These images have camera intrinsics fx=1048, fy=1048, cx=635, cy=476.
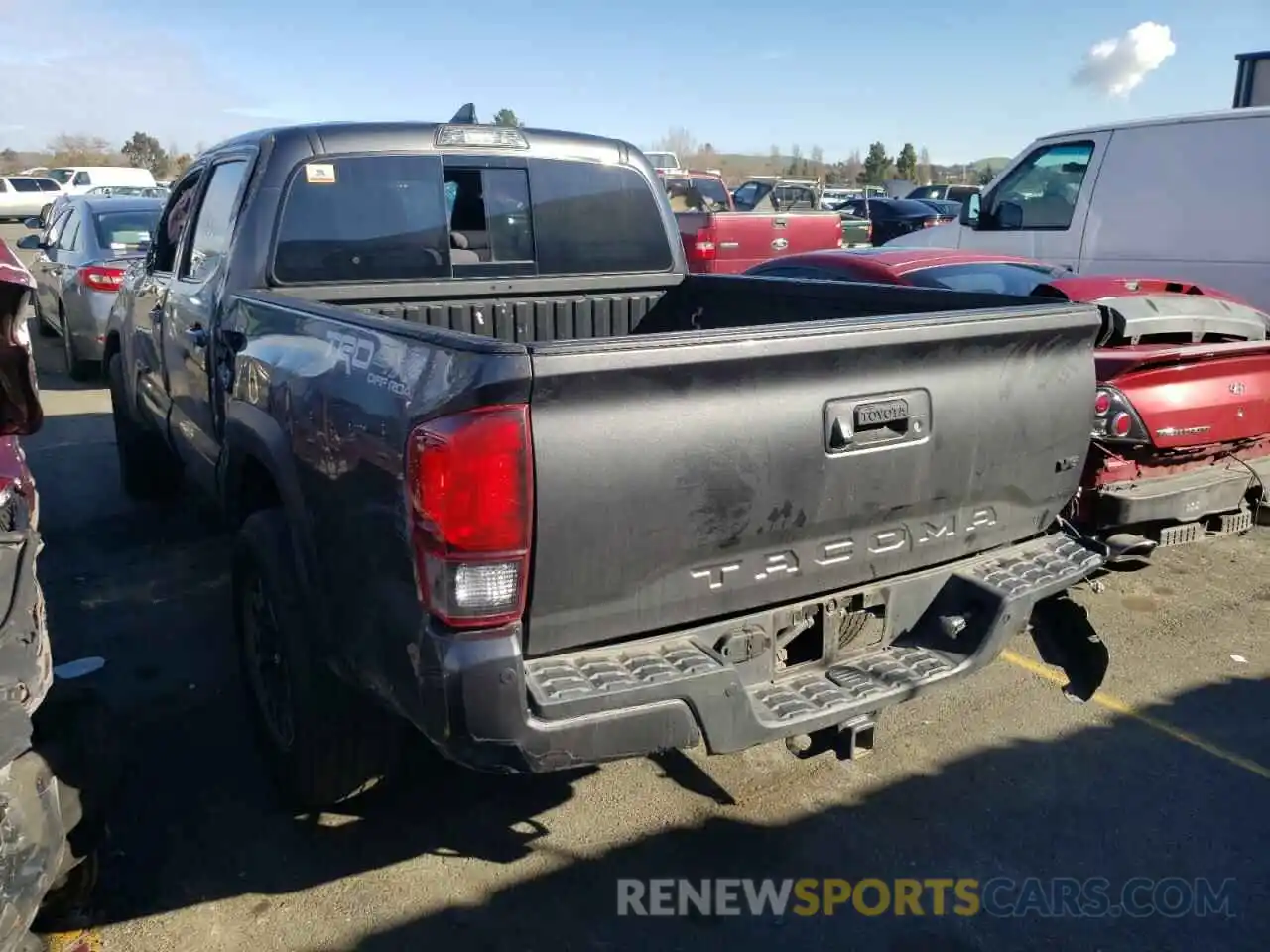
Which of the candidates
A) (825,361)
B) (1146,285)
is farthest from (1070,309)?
(1146,285)

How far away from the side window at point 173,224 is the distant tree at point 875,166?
194ft

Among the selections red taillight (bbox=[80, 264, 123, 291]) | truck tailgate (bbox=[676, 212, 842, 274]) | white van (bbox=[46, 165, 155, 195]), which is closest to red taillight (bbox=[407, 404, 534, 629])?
red taillight (bbox=[80, 264, 123, 291])

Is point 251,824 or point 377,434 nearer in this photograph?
point 377,434

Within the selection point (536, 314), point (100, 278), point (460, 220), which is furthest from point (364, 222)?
point (100, 278)

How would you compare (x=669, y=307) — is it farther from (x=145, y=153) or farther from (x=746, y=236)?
(x=145, y=153)

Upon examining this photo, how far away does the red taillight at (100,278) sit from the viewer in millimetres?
9414

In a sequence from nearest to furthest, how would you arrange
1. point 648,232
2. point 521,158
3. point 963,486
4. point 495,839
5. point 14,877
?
1. point 14,877
2. point 963,486
3. point 495,839
4. point 521,158
5. point 648,232

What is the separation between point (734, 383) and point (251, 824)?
2188 millimetres

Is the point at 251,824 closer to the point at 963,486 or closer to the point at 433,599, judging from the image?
the point at 433,599

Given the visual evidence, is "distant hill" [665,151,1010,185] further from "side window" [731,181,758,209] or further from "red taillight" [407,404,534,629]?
"red taillight" [407,404,534,629]

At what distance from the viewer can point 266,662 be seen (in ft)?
11.6

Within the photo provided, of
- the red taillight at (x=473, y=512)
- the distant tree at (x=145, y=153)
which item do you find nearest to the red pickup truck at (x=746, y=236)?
the red taillight at (x=473, y=512)

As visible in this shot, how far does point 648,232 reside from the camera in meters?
4.92

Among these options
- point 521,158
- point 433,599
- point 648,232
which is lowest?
point 433,599
